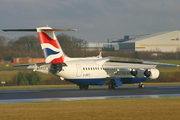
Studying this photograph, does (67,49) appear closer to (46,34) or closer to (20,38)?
(20,38)

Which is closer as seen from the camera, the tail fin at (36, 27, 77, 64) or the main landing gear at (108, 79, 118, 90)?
the tail fin at (36, 27, 77, 64)

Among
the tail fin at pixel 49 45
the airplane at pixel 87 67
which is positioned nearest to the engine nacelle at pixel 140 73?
the airplane at pixel 87 67

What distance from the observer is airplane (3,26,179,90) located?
1126 inches

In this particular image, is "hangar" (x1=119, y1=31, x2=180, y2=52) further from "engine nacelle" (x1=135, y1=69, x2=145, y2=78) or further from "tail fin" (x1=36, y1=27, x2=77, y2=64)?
"tail fin" (x1=36, y1=27, x2=77, y2=64)

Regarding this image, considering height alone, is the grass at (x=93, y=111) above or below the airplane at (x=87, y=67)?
below

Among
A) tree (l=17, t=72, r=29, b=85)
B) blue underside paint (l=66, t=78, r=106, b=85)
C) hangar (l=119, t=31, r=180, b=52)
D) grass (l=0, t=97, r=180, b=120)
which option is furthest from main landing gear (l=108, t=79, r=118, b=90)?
hangar (l=119, t=31, r=180, b=52)

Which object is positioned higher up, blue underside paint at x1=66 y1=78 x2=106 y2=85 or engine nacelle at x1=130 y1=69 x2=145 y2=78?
engine nacelle at x1=130 y1=69 x2=145 y2=78

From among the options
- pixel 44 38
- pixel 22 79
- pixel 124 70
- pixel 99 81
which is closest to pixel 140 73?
pixel 124 70

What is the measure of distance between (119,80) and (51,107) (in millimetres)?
15511

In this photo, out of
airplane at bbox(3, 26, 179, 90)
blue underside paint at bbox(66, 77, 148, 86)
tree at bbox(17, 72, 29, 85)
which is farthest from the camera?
tree at bbox(17, 72, 29, 85)

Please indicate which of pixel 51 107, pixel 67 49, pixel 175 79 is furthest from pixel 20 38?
pixel 51 107

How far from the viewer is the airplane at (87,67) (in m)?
28.6

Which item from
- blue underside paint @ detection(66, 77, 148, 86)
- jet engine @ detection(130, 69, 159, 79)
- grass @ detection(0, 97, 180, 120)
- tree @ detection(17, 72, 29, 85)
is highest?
jet engine @ detection(130, 69, 159, 79)

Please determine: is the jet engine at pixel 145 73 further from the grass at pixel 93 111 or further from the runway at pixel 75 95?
the grass at pixel 93 111
